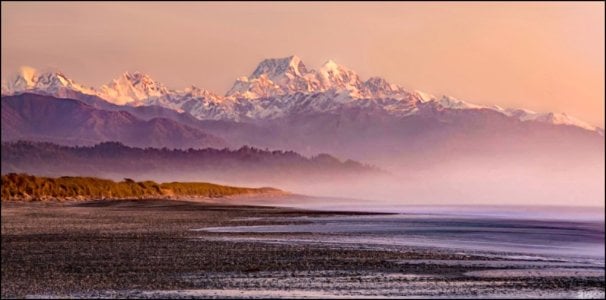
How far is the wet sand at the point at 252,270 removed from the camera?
40.4 m

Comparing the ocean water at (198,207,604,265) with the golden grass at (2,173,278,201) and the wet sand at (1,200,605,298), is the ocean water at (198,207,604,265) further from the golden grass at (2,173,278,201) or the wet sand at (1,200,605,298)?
the golden grass at (2,173,278,201)

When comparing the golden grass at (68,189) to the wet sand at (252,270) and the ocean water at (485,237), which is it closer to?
the ocean water at (485,237)

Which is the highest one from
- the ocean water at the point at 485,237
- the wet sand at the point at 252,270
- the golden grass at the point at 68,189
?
the golden grass at the point at 68,189

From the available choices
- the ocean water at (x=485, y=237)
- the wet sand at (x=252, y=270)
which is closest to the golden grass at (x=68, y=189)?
the ocean water at (x=485, y=237)

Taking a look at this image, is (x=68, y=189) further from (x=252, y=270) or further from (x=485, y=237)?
(x=252, y=270)

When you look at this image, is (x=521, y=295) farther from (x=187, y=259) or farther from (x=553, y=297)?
(x=187, y=259)

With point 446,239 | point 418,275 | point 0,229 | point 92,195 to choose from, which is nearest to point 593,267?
point 418,275

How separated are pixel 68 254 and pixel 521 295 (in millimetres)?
25306

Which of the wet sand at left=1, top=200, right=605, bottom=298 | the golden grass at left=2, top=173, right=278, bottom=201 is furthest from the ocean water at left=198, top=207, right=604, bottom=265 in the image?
the golden grass at left=2, top=173, right=278, bottom=201

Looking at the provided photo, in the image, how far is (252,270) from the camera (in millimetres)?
47281

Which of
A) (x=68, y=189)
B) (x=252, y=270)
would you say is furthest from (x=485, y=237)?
(x=68, y=189)

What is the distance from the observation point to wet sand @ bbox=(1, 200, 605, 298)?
40375 mm

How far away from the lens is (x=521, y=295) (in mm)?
40375

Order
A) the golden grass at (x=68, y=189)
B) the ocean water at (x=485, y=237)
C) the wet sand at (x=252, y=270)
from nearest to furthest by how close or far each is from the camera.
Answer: the wet sand at (x=252, y=270)
the ocean water at (x=485, y=237)
the golden grass at (x=68, y=189)
